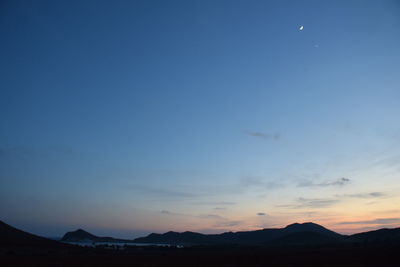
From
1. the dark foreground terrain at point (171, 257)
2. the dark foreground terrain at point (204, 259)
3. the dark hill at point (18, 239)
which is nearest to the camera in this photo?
the dark foreground terrain at point (204, 259)

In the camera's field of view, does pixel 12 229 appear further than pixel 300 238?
No

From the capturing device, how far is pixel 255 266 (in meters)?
37.4

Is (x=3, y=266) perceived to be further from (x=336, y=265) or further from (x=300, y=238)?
(x=300, y=238)

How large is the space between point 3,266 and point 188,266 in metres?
20.0

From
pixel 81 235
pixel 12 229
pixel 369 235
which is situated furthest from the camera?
pixel 81 235

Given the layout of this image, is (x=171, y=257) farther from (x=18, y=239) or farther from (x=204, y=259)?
(x=18, y=239)

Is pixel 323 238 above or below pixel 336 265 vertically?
above

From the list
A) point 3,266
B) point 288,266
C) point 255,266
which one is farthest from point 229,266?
point 3,266

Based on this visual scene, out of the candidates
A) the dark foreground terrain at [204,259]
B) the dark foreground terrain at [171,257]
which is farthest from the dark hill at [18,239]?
the dark foreground terrain at [204,259]

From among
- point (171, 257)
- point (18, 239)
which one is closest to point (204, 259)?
point (171, 257)

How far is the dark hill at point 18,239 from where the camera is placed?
7214 cm

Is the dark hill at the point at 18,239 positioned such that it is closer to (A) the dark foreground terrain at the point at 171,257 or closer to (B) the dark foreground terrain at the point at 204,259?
(A) the dark foreground terrain at the point at 171,257

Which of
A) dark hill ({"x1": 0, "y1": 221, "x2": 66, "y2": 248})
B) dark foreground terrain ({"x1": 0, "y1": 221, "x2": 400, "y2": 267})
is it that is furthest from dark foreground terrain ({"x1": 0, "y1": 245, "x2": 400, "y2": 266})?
dark hill ({"x1": 0, "y1": 221, "x2": 66, "y2": 248})

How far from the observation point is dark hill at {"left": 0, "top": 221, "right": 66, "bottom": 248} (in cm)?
7214
